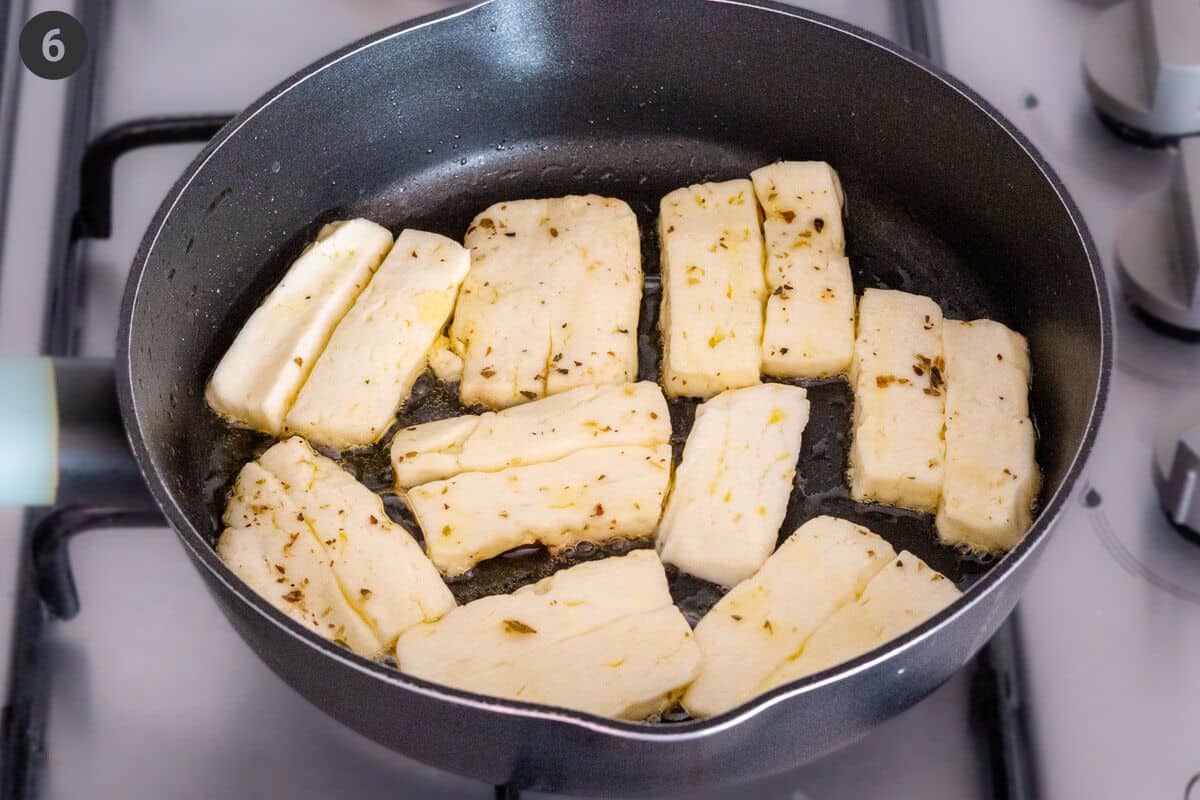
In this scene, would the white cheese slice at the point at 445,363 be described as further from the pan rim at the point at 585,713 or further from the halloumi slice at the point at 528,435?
the pan rim at the point at 585,713

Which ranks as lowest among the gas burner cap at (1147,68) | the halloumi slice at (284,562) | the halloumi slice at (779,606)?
the halloumi slice at (284,562)

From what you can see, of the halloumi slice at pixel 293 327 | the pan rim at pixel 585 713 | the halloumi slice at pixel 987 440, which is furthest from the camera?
the halloumi slice at pixel 293 327

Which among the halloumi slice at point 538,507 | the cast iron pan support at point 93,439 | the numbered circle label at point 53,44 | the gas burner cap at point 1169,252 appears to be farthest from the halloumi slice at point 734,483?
the numbered circle label at point 53,44

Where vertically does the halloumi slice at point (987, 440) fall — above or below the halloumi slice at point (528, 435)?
above

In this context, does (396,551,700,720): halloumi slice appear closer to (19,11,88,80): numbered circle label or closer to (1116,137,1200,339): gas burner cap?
(1116,137,1200,339): gas burner cap

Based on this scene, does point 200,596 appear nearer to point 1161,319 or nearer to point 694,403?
point 694,403

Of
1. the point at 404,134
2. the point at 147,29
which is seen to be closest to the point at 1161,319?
the point at 404,134

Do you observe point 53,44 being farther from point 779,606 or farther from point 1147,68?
point 1147,68

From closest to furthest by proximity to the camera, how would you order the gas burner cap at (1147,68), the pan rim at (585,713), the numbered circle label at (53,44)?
1. the pan rim at (585,713)
2. the gas burner cap at (1147,68)
3. the numbered circle label at (53,44)

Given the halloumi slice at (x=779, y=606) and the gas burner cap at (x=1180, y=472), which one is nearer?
the halloumi slice at (x=779, y=606)
